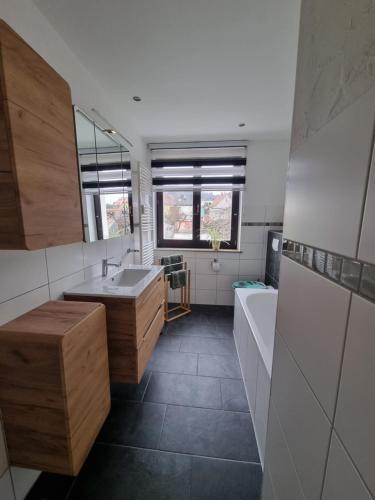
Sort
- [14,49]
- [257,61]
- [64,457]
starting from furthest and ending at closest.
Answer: [257,61], [64,457], [14,49]

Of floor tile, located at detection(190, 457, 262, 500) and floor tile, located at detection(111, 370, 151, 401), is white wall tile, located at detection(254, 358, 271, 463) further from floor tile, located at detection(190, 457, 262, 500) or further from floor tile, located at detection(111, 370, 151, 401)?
floor tile, located at detection(111, 370, 151, 401)

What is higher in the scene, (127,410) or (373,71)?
(373,71)

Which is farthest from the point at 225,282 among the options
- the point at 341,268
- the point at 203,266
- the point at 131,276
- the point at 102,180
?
the point at 341,268


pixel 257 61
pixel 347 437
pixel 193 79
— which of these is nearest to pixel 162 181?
pixel 193 79

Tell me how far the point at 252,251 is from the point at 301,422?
2.59m

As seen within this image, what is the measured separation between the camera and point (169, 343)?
→ 2262 millimetres

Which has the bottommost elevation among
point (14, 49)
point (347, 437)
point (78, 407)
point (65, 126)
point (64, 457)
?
point (64, 457)

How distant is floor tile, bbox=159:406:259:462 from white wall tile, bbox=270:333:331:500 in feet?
2.79

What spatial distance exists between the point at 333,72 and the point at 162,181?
2.66m

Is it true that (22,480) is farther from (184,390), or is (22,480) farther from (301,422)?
(301,422)

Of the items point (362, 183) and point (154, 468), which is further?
point (154, 468)

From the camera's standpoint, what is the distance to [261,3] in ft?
3.52

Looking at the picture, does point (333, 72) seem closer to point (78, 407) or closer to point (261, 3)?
point (261, 3)

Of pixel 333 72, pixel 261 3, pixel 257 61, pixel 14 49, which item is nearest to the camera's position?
pixel 333 72
